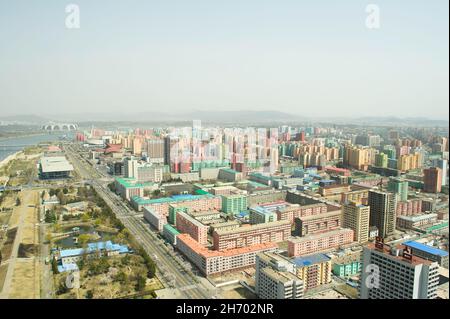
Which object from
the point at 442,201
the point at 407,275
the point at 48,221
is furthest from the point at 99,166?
the point at 407,275

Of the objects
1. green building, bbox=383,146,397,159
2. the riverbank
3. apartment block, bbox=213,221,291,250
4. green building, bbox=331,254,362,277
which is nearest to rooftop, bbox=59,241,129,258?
apartment block, bbox=213,221,291,250

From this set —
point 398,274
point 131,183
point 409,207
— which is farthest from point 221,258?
point 131,183

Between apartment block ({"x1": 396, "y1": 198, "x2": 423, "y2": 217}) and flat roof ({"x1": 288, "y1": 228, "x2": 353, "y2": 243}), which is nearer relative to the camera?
flat roof ({"x1": 288, "y1": 228, "x2": 353, "y2": 243})

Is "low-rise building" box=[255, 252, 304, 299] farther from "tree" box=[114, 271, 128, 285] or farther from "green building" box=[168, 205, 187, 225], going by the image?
"green building" box=[168, 205, 187, 225]

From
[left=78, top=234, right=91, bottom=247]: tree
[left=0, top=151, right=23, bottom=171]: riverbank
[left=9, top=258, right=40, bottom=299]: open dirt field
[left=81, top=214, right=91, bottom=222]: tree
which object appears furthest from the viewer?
[left=0, top=151, right=23, bottom=171]: riverbank

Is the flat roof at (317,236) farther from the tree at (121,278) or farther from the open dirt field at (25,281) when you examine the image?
the open dirt field at (25,281)

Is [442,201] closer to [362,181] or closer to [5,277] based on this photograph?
[362,181]
